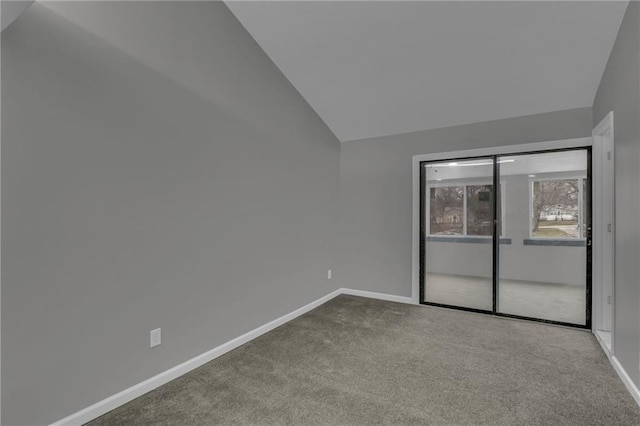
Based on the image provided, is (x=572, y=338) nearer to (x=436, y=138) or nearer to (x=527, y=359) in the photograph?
(x=527, y=359)

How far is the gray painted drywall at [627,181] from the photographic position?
6.38 feet

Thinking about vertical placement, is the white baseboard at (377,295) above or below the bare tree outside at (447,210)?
below

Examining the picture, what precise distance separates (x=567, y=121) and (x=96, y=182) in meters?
4.32

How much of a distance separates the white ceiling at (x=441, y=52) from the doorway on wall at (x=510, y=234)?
63cm

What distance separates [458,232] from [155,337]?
11.6 ft

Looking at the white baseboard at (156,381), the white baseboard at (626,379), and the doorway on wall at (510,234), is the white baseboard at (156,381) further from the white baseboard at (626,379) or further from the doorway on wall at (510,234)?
the white baseboard at (626,379)

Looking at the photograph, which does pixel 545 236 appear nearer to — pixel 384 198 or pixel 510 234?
pixel 510 234

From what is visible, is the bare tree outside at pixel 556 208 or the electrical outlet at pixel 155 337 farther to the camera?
the bare tree outside at pixel 556 208

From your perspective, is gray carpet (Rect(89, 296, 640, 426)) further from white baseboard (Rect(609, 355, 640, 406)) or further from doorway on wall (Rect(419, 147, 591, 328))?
doorway on wall (Rect(419, 147, 591, 328))

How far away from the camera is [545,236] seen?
3.45 metres

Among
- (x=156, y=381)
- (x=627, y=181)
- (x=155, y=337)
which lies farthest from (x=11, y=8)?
(x=627, y=181)

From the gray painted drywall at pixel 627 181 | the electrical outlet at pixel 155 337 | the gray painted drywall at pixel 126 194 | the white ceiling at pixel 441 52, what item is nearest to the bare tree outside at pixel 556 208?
the white ceiling at pixel 441 52

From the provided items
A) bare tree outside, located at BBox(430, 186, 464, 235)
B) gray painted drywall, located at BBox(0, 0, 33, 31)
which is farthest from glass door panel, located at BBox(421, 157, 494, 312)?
gray painted drywall, located at BBox(0, 0, 33, 31)

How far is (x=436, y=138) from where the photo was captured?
3.89 metres
